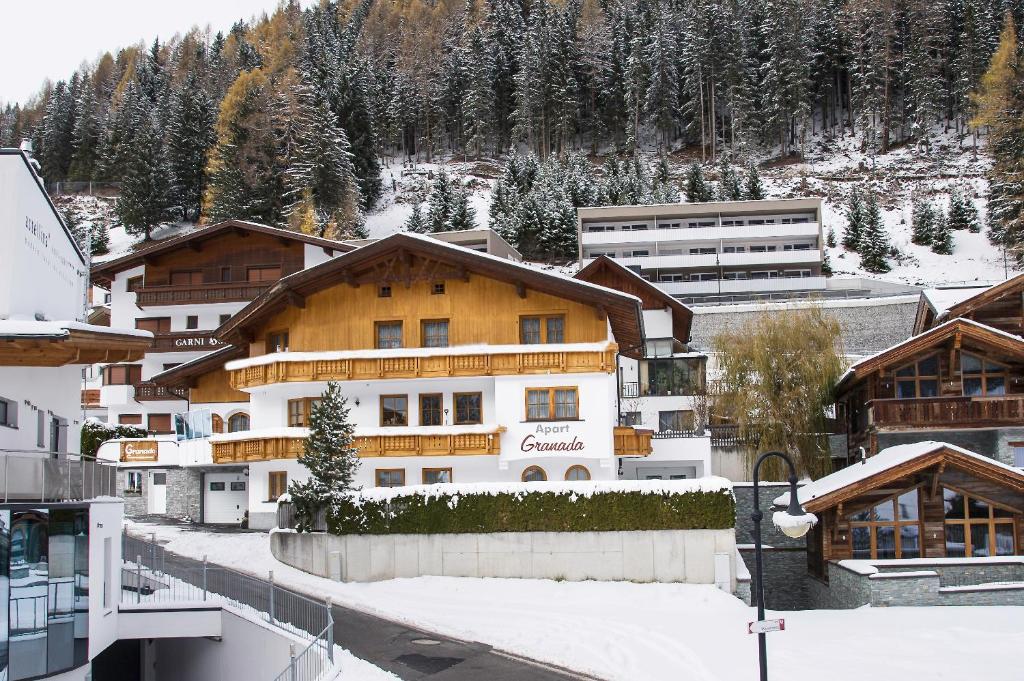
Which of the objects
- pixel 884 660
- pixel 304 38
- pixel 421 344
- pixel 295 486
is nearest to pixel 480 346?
pixel 421 344

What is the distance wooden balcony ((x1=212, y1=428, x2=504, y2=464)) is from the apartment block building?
52.2 m

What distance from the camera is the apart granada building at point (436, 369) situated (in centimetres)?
3534

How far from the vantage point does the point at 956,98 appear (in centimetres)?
12006

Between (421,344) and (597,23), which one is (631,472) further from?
(597,23)

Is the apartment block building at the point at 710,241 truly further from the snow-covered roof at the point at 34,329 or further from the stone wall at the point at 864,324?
the snow-covered roof at the point at 34,329

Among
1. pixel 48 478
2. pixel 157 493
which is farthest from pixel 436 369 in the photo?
pixel 48 478

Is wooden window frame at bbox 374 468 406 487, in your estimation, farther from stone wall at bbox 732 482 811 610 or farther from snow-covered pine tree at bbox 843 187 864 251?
snow-covered pine tree at bbox 843 187 864 251

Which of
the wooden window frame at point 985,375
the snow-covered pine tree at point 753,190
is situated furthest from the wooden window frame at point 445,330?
the snow-covered pine tree at point 753,190

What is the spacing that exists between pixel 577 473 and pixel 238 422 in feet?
53.1

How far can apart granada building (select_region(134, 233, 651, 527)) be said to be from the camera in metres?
35.3

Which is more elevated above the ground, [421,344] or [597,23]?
[597,23]

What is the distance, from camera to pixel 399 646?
23703 mm

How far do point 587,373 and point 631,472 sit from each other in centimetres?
796

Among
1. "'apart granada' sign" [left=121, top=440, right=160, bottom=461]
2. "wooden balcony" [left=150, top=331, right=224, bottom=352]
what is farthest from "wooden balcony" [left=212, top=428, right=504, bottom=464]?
"wooden balcony" [left=150, top=331, right=224, bottom=352]
